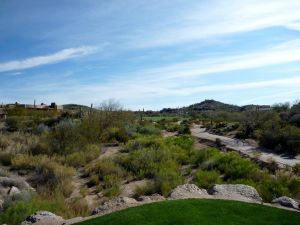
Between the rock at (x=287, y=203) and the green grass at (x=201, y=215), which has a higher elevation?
the green grass at (x=201, y=215)

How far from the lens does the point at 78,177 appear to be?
987 inches

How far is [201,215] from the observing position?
442 inches

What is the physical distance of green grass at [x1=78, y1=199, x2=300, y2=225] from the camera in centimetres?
1086

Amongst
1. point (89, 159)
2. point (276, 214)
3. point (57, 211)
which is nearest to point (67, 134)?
point (89, 159)

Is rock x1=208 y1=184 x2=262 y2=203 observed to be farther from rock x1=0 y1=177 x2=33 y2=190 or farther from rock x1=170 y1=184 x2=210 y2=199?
rock x1=0 y1=177 x2=33 y2=190

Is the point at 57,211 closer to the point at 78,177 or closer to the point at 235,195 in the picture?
the point at 235,195

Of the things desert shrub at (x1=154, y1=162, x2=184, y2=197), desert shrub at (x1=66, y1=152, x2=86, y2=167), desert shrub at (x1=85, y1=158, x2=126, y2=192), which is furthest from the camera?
desert shrub at (x1=66, y1=152, x2=86, y2=167)

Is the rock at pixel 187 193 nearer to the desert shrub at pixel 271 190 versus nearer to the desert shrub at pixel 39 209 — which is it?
the desert shrub at pixel 271 190

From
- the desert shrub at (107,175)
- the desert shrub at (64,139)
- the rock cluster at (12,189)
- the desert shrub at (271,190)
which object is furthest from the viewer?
the desert shrub at (64,139)

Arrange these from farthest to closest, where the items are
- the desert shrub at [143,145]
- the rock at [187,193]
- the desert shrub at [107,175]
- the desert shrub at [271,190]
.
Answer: the desert shrub at [143,145] < the desert shrub at [107,175] < the desert shrub at [271,190] < the rock at [187,193]

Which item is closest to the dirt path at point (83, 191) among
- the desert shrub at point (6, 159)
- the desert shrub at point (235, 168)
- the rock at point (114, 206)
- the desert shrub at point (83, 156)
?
the desert shrub at point (83, 156)

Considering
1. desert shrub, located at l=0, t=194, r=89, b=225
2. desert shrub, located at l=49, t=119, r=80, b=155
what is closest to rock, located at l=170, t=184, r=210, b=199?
desert shrub, located at l=0, t=194, r=89, b=225

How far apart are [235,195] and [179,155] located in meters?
13.1

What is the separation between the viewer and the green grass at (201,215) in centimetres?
1086
